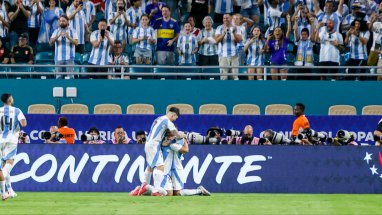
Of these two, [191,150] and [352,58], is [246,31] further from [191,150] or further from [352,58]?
[191,150]

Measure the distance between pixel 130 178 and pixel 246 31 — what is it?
28.0 ft

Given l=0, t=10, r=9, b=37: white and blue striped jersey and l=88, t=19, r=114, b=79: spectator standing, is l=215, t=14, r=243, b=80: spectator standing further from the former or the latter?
l=0, t=10, r=9, b=37: white and blue striped jersey

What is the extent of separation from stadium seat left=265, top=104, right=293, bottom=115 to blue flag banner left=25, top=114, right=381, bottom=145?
816 mm

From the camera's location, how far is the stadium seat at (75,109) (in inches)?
1198

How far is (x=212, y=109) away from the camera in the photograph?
3042cm

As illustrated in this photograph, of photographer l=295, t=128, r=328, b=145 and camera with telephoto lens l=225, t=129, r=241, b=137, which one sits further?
camera with telephoto lens l=225, t=129, r=241, b=137

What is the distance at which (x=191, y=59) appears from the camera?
3158cm

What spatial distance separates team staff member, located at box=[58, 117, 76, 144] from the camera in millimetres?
27469

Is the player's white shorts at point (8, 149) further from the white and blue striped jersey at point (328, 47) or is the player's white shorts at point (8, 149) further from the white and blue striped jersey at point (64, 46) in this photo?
the white and blue striped jersey at point (328, 47)

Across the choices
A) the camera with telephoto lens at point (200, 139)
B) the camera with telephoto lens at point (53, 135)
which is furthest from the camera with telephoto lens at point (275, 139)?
the camera with telephoto lens at point (53, 135)

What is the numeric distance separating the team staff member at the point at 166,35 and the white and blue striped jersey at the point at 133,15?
0.64 meters

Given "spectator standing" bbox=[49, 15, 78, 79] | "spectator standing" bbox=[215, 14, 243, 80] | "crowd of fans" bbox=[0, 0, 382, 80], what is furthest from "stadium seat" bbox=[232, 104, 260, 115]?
"spectator standing" bbox=[49, 15, 78, 79]

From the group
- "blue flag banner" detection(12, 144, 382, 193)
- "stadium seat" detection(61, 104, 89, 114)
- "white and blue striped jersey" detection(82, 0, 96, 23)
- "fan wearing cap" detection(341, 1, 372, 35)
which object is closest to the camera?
"blue flag banner" detection(12, 144, 382, 193)

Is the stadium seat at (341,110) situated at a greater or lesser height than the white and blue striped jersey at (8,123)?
lesser
